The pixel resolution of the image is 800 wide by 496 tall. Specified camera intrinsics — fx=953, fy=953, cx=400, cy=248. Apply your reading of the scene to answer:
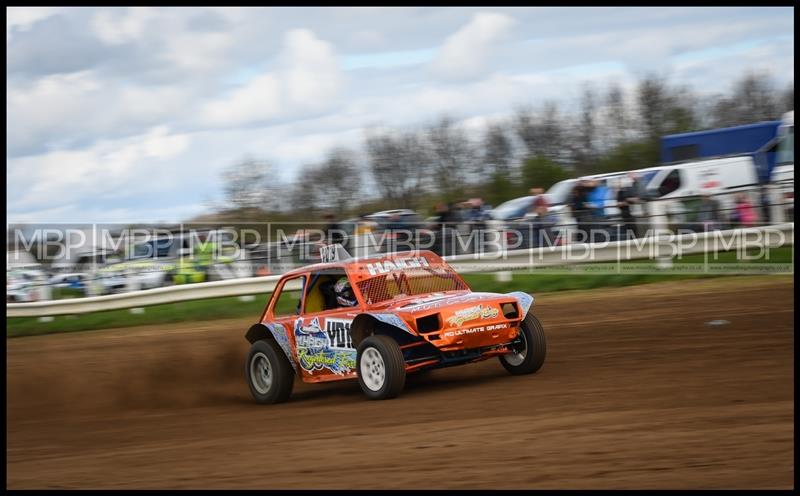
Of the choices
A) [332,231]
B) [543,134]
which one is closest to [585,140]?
[543,134]

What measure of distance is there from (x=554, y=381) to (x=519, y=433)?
2157 mm

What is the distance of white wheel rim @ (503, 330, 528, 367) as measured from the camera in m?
8.99

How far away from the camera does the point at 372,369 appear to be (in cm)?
856

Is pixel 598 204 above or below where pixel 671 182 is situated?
below

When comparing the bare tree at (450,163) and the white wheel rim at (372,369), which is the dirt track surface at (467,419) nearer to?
the white wheel rim at (372,369)

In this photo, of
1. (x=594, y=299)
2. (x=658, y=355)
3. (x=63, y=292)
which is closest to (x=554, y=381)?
(x=658, y=355)

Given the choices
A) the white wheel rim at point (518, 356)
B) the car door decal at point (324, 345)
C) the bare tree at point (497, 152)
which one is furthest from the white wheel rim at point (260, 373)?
the bare tree at point (497, 152)

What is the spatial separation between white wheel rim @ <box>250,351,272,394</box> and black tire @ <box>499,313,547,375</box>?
250cm

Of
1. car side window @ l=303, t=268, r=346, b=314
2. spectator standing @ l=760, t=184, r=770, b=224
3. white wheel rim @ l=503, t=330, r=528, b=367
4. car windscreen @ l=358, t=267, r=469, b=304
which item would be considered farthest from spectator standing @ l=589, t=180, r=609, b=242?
car side window @ l=303, t=268, r=346, b=314

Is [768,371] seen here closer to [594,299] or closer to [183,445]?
[183,445]

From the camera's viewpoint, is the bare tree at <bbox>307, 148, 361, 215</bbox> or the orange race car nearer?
the orange race car

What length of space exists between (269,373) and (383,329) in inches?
58.3

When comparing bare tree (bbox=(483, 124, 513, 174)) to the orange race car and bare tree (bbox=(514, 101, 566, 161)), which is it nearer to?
bare tree (bbox=(514, 101, 566, 161))

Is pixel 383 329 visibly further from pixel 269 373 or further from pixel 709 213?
pixel 709 213
